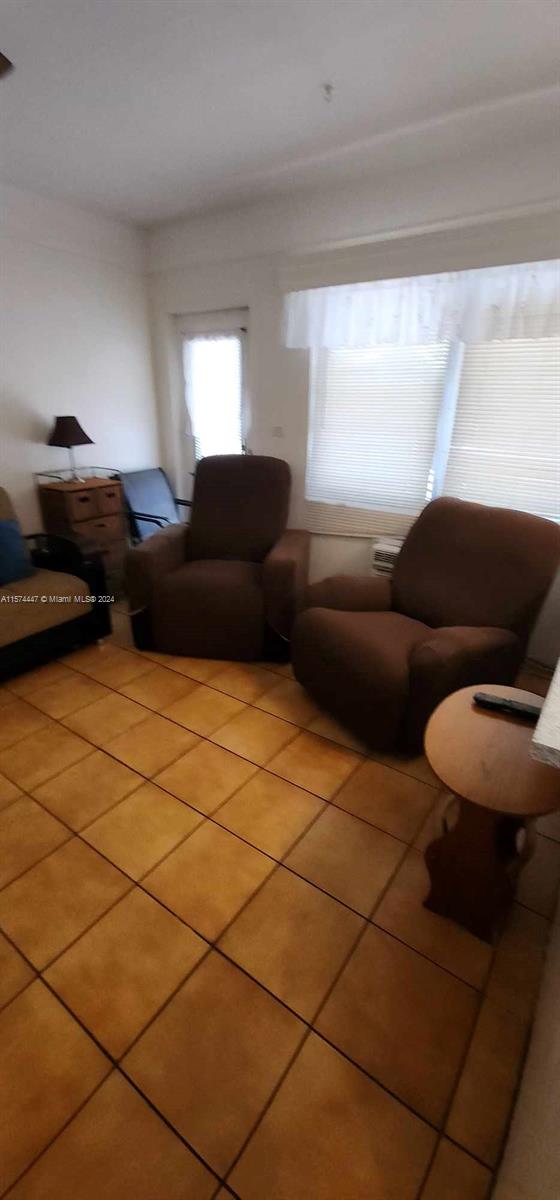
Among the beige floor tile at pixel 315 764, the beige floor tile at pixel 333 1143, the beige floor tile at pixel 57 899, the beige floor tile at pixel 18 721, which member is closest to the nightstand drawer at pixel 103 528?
the beige floor tile at pixel 18 721

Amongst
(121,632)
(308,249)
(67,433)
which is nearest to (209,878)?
(121,632)

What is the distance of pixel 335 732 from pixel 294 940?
2.86ft

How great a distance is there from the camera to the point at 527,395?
2230 millimetres

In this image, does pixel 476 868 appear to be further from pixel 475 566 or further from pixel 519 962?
pixel 475 566

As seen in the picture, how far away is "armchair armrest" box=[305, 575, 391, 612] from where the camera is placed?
219 centimetres

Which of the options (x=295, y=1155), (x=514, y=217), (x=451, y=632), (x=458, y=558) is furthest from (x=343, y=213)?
(x=295, y=1155)

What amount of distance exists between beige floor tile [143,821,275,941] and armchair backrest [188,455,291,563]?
168 centimetres

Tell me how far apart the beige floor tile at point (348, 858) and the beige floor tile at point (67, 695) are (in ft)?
4.00

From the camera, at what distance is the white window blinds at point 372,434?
2.53 m

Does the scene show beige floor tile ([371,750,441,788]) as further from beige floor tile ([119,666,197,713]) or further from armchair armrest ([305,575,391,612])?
beige floor tile ([119,666,197,713])

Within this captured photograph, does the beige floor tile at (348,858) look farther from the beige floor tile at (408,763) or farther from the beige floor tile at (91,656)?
the beige floor tile at (91,656)

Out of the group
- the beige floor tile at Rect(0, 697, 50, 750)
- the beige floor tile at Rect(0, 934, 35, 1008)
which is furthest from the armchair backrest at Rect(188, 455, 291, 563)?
the beige floor tile at Rect(0, 934, 35, 1008)

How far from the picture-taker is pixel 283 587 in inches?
91.4

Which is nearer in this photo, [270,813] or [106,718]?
[270,813]
